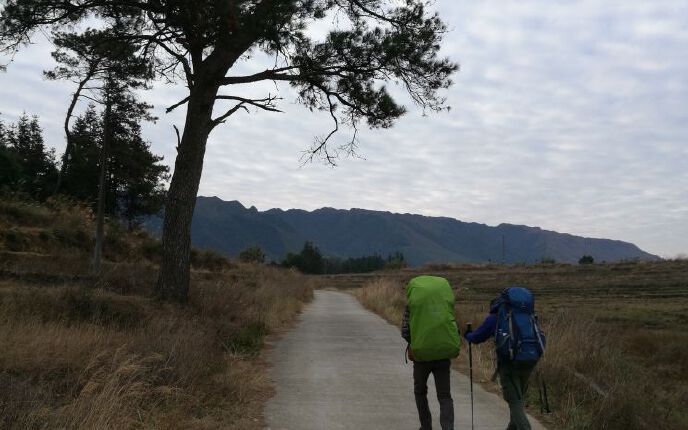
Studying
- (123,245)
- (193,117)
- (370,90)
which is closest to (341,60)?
(370,90)

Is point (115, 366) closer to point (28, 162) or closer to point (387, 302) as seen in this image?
point (387, 302)

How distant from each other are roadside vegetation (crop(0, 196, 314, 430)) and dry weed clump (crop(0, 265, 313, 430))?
0.04 feet

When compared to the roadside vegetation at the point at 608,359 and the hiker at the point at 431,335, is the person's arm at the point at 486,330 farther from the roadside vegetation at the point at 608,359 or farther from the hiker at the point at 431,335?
the roadside vegetation at the point at 608,359

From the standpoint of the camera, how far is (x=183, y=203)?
11625mm

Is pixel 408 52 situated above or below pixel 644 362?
above

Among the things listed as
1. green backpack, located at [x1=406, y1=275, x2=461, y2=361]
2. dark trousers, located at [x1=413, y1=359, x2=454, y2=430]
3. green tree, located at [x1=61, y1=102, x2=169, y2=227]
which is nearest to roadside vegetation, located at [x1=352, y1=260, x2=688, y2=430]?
dark trousers, located at [x1=413, y1=359, x2=454, y2=430]

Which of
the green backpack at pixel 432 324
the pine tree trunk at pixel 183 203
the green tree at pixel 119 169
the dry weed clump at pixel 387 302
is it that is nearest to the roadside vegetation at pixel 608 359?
the dry weed clump at pixel 387 302

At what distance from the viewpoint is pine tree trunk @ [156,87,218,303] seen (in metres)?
11.5

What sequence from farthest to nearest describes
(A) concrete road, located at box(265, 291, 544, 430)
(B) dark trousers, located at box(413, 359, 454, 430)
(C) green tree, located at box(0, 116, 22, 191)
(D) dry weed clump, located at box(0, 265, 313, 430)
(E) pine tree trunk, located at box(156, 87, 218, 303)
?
(C) green tree, located at box(0, 116, 22, 191)
(E) pine tree trunk, located at box(156, 87, 218, 303)
(A) concrete road, located at box(265, 291, 544, 430)
(B) dark trousers, located at box(413, 359, 454, 430)
(D) dry weed clump, located at box(0, 265, 313, 430)

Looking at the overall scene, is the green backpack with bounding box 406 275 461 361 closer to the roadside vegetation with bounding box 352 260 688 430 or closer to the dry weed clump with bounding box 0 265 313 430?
the roadside vegetation with bounding box 352 260 688 430

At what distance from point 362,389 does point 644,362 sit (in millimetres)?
12922

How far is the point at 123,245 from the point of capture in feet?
76.9

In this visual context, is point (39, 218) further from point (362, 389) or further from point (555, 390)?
point (555, 390)

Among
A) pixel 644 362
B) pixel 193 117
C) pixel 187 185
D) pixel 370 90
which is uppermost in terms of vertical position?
pixel 370 90
